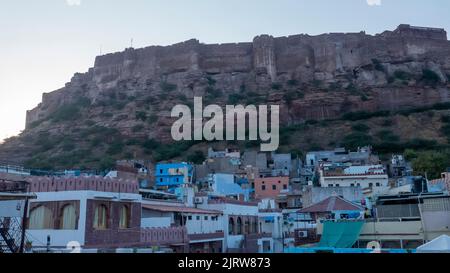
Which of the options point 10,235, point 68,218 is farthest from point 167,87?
point 10,235

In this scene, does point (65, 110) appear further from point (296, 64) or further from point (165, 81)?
point (296, 64)

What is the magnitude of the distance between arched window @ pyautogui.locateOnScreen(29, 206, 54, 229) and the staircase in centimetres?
63

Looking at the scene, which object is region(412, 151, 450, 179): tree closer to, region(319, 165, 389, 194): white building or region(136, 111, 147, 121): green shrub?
region(319, 165, 389, 194): white building

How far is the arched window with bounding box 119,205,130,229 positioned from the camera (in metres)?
11.2

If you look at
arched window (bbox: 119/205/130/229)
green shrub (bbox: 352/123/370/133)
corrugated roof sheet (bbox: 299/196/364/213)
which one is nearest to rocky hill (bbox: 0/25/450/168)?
green shrub (bbox: 352/123/370/133)

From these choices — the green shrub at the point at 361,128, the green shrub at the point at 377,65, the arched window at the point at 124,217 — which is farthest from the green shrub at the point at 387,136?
the arched window at the point at 124,217

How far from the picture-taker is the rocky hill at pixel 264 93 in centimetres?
4538

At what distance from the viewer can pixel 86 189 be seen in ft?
33.4

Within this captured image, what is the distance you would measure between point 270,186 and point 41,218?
19618 millimetres

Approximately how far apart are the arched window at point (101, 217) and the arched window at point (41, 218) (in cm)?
105

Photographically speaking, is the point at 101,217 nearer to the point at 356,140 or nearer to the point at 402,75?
the point at 356,140

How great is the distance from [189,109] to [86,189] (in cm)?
4168

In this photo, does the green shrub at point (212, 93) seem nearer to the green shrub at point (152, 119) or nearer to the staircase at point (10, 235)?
the green shrub at point (152, 119)
